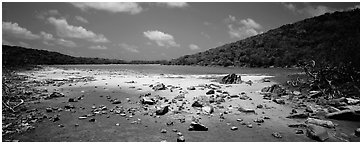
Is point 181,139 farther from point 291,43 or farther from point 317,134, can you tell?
point 291,43

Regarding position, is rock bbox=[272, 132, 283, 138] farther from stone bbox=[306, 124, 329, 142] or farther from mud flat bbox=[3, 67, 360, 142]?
stone bbox=[306, 124, 329, 142]

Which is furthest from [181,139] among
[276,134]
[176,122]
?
[276,134]

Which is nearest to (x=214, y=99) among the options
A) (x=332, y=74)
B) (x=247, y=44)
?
(x=332, y=74)

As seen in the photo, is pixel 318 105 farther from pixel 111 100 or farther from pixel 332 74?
pixel 111 100

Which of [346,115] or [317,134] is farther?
[346,115]

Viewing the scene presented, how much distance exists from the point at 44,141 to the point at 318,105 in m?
13.1

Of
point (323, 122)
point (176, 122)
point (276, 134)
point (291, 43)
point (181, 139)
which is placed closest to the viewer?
point (181, 139)

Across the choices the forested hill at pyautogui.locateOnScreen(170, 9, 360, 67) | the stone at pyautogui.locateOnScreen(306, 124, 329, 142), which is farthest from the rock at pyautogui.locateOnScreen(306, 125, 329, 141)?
the forested hill at pyautogui.locateOnScreen(170, 9, 360, 67)

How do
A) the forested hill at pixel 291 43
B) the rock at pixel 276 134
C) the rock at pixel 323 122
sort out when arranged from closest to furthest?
the rock at pixel 276 134, the rock at pixel 323 122, the forested hill at pixel 291 43

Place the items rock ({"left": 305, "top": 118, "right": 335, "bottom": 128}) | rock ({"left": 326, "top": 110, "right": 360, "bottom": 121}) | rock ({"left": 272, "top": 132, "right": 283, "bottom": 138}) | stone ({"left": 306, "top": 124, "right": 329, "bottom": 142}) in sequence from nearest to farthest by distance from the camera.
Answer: stone ({"left": 306, "top": 124, "right": 329, "bottom": 142})
rock ({"left": 272, "top": 132, "right": 283, "bottom": 138})
rock ({"left": 305, "top": 118, "right": 335, "bottom": 128})
rock ({"left": 326, "top": 110, "right": 360, "bottom": 121})

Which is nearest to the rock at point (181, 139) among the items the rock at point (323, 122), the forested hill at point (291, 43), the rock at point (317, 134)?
the rock at point (317, 134)

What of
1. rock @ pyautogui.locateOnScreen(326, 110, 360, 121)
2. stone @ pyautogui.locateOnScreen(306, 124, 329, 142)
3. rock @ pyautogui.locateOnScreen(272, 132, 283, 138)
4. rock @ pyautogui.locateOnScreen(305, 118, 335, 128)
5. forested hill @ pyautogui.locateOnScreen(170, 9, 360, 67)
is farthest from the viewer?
forested hill @ pyautogui.locateOnScreen(170, 9, 360, 67)

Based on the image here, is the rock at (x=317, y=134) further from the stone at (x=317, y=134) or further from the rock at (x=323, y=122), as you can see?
the rock at (x=323, y=122)

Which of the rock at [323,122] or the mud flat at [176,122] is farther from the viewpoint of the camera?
the rock at [323,122]
